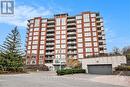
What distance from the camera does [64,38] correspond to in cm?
10019

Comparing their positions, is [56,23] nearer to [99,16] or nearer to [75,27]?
[75,27]

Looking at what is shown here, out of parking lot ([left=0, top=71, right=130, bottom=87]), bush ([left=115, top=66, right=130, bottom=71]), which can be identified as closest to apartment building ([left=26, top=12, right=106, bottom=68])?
bush ([left=115, top=66, right=130, bottom=71])

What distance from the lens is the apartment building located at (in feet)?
314

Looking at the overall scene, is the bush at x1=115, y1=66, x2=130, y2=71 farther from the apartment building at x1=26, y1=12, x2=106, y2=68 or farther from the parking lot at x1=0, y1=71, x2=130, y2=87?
the apartment building at x1=26, y1=12, x2=106, y2=68

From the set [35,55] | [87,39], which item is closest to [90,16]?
[87,39]

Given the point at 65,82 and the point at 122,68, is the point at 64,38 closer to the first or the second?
the point at 122,68

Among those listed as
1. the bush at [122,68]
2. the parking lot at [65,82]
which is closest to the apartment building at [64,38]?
the bush at [122,68]

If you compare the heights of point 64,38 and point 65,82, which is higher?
point 64,38

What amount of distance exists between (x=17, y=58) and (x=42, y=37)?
4494 centimetres

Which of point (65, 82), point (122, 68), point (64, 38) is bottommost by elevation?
point (65, 82)

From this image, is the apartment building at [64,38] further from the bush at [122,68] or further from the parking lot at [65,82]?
the parking lot at [65,82]

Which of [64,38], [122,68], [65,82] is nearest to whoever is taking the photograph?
[65,82]

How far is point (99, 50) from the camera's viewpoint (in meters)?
94.3

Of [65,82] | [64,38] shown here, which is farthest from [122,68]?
[64,38]
